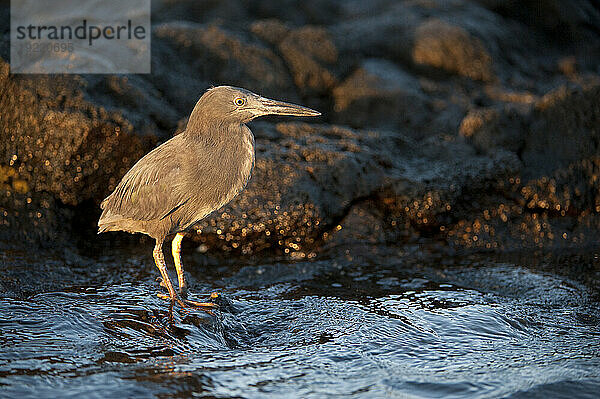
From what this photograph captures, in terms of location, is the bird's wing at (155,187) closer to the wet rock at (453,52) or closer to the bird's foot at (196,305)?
the bird's foot at (196,305)

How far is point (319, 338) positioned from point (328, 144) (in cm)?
306

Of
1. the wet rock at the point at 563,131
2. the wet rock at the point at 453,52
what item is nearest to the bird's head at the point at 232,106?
the wet rock at the point at 563,131

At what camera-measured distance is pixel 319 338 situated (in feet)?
15.0

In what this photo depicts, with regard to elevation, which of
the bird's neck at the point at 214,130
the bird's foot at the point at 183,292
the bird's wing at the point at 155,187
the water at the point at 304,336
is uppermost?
the bird's neck at the point at 214,130

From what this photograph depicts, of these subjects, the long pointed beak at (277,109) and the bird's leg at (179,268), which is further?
the bird's leg at (179,268)

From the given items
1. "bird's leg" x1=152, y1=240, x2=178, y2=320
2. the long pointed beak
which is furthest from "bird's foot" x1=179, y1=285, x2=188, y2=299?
the long pointed beak

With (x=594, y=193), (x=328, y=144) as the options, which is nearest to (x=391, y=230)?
(x=328, y=144)

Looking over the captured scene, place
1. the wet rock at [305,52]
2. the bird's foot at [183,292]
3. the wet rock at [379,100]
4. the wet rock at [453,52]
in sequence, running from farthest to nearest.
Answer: the wet rock at [453,52] < the wet rock at [305,52] < the wet rock at [379,100] < the bird's foot at [183,292]

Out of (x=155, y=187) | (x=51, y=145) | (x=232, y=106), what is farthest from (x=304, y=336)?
(x=51, y=145)

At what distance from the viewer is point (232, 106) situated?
201 inches

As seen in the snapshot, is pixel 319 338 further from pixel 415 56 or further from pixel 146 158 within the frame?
pixel 415 56

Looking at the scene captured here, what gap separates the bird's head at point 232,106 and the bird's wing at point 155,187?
1.13 feet

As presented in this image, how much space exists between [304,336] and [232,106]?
1653 millimetres

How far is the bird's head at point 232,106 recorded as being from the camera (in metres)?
5.08
